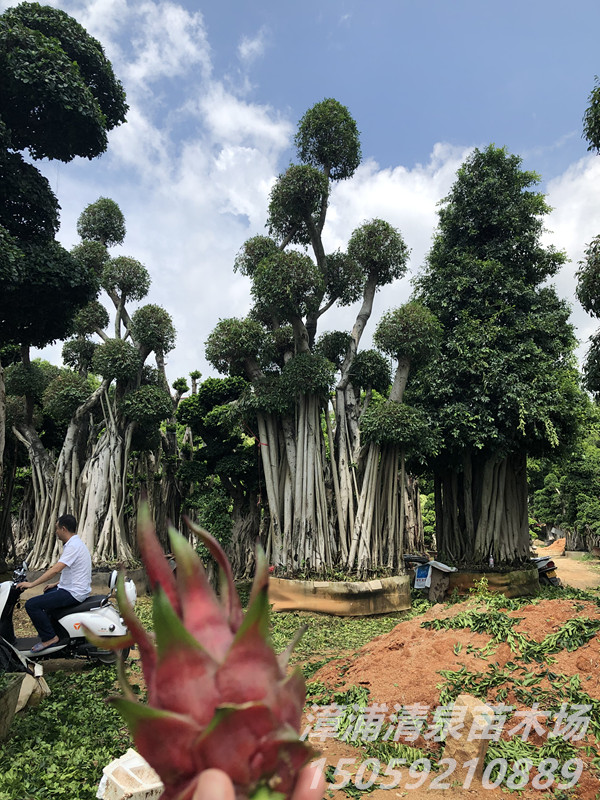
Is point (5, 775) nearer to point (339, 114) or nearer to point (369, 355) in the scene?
point (369, 355)

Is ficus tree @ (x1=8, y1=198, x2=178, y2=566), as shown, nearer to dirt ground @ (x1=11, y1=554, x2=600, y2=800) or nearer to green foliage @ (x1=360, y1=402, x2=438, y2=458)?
green foliage @ (x1=360, y1=402, x2=438, y2=458)

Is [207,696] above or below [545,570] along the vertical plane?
above

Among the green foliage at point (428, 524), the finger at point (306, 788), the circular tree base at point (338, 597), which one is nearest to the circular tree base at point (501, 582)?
the circular tree base at point (338, 597)

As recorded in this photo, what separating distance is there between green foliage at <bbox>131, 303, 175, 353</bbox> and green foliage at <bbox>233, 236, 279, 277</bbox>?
5.63ft

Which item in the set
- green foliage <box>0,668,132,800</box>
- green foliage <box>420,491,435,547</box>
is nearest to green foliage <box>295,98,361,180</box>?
green foliage <box>0,668,132,800</box>

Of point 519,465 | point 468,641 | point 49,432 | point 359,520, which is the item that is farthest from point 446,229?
point 49,432

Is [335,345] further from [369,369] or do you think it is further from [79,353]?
[79,353]

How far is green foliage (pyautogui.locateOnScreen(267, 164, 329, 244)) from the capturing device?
28.1 feet

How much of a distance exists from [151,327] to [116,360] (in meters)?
0.88

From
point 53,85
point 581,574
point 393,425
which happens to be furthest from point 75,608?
point 581,574

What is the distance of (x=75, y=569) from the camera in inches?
161

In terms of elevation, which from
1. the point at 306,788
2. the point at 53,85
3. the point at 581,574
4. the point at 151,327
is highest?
the point at 53,85

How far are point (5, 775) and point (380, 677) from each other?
2.58 metres

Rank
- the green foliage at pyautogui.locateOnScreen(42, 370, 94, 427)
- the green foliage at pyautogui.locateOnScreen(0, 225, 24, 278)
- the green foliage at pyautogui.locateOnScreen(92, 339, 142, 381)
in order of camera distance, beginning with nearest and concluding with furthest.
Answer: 1. the green foliage at pyautogui.locateOnScreen(0, 225, 24, 278)
2. the green foliage at pyautogui.locateOnScreen(92, 339, 142, 381)
3. the green foliage at pyautogui.locateOnScreen(42, 370, 94, 427)
